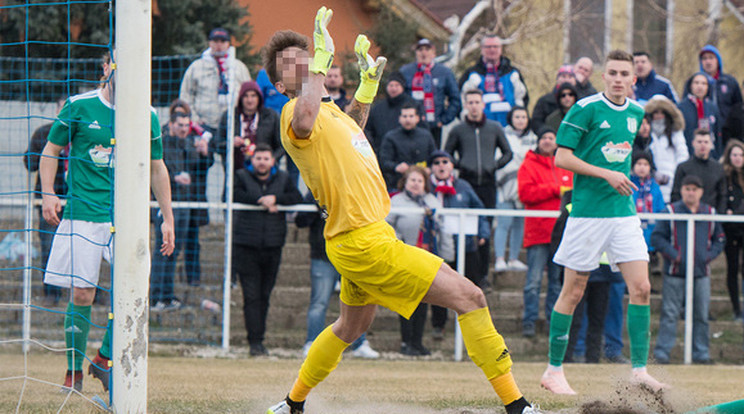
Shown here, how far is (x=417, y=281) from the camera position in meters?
5.37

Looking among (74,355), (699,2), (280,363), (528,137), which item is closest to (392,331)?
(280,363)

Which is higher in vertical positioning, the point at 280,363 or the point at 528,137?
the point at 528,137

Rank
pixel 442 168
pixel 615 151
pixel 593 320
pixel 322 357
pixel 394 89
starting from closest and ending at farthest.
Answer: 1. pixel 322 357
2. pixel 615 151
3. pixel 593 320
4. pixel 442 168
5. pixel 394 89

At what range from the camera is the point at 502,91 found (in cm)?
1328

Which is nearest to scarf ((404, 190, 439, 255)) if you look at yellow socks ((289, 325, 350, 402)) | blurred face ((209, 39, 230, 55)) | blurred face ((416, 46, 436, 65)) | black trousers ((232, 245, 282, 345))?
black trousers ((232, 245, 282, 345))

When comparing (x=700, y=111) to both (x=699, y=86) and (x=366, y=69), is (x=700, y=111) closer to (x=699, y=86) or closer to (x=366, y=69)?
(x=699, y=86)

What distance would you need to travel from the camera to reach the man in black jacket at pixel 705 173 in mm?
11734

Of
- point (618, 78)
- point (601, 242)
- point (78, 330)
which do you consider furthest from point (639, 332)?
point (78, 330)

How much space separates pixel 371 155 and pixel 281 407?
162 cm

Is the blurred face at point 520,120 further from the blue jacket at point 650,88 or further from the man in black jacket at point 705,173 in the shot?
the man in black jacket at point 705,173

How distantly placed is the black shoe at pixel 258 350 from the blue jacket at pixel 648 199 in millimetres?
4517

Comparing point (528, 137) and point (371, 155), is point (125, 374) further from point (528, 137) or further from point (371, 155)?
point (528, 137)

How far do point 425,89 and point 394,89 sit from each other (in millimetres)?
821

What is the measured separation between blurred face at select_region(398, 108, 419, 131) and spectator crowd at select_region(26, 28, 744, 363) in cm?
1
